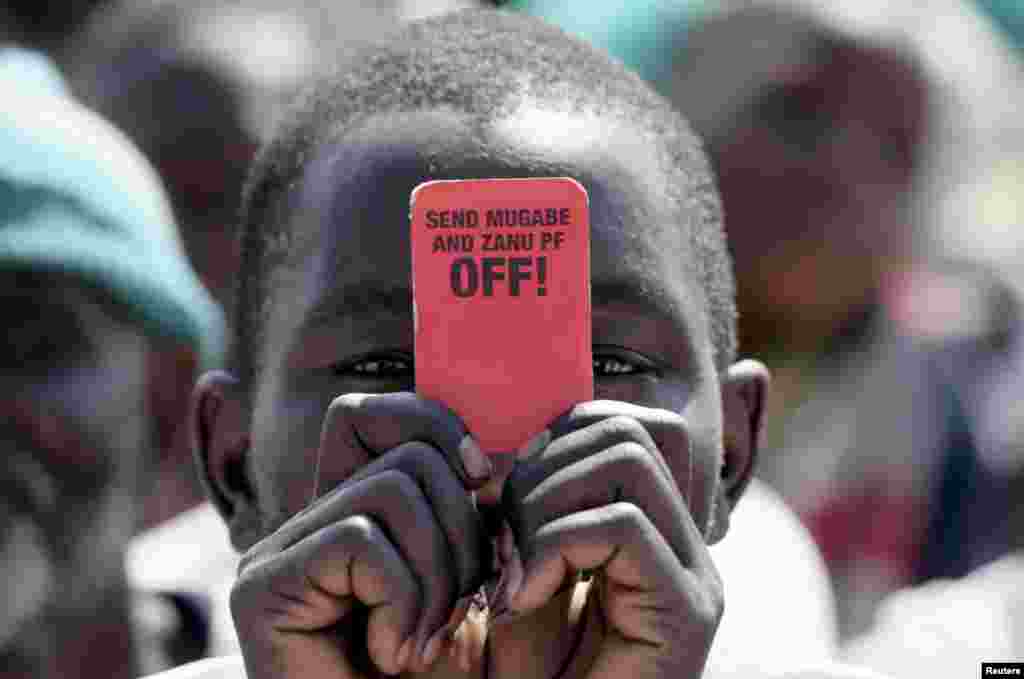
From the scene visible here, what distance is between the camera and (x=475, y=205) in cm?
155

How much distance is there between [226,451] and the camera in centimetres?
218

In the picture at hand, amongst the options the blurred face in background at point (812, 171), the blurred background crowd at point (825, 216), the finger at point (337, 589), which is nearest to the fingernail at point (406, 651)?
the finger at point (337, 589)

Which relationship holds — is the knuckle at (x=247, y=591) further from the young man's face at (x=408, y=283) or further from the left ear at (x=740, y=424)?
the left ear at (x=740, y=424)

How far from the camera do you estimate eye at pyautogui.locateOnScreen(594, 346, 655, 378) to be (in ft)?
6.09

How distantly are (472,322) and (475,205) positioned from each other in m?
0.10

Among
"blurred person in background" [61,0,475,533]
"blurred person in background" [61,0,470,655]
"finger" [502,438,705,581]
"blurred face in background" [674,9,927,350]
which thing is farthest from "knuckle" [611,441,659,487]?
"blurred face in background" [674,9,927,350]

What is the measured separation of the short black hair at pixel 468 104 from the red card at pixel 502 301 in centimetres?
39

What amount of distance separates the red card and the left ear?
611 mm

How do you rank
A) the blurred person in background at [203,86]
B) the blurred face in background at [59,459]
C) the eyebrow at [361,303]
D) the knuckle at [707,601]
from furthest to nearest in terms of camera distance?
the blurred person in background at [203,86] < the blurred face in background at [59,459] < the eyebrow at [361,303] < the knuckle at [707,601]

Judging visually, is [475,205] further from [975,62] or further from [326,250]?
[975,62]

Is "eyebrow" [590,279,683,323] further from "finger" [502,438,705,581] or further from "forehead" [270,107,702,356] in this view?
"finger" [502,438,705,581]

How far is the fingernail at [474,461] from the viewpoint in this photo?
1509 millimetres

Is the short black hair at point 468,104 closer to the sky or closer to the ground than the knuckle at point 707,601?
closer to the sky

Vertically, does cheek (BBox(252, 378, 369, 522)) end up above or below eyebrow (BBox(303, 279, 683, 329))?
below
